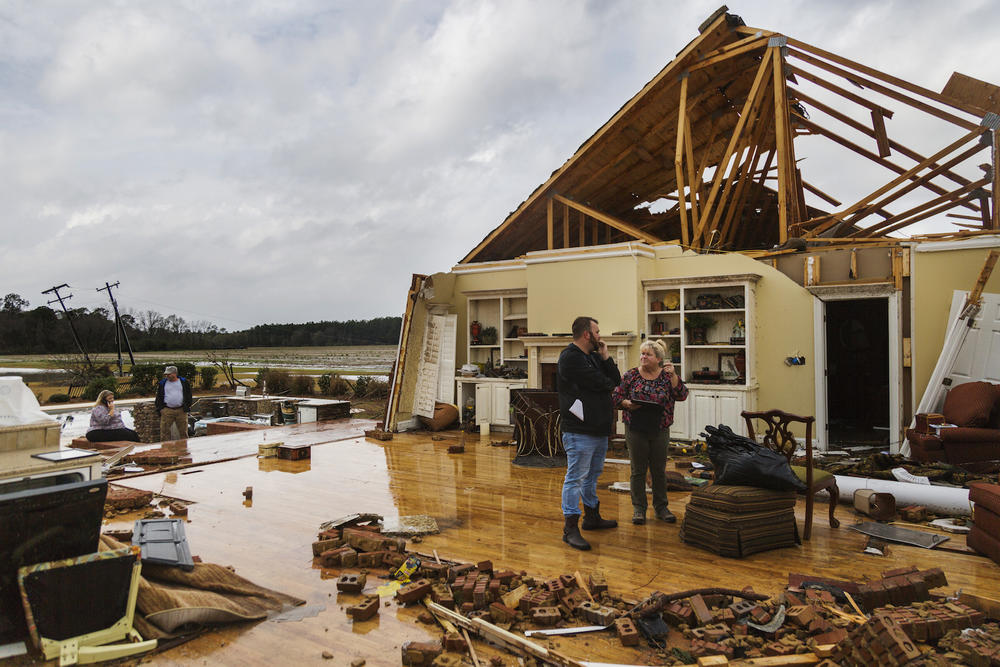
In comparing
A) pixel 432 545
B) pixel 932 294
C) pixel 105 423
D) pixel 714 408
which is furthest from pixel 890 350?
pixel 105 423

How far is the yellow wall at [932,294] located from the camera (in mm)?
6820

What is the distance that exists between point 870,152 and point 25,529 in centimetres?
1109

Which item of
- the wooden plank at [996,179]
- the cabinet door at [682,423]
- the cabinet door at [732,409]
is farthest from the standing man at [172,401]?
the wooden plank at [996,179]

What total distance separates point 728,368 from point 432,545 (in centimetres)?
558

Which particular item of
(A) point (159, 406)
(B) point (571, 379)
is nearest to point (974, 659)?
(B) point (571, 379)

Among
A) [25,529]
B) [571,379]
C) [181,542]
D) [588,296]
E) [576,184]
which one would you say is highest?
[576,184]

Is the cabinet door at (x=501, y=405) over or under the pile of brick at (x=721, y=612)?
over

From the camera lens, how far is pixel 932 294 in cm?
697

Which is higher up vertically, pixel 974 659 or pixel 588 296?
pixel 588 296

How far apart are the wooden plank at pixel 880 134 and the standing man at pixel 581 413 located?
24.5 feet

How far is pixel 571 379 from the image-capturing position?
13.6 ft

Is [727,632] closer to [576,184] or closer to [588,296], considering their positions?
[588,296]

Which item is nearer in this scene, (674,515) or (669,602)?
(669,602)

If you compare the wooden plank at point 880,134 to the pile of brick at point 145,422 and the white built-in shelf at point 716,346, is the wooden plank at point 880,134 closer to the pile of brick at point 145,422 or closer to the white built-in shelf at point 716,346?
the white built-in shelf at point 716,346
